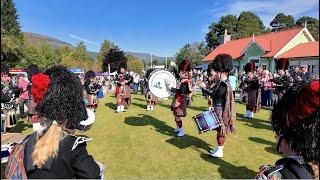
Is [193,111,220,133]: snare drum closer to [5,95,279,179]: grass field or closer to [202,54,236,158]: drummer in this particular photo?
[202,54,236,158]: drummer

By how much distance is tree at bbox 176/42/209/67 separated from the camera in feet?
165

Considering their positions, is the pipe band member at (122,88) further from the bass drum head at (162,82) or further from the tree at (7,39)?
the bass drum head at (162,82)

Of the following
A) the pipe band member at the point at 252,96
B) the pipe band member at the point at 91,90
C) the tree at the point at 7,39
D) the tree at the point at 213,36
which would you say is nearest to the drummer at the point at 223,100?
the tree at the point at 7,39

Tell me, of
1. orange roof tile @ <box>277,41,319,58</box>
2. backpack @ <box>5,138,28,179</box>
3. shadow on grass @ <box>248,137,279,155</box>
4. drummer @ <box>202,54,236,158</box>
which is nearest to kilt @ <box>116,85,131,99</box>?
shadow on grass @ <box>248,137,279,155</box>

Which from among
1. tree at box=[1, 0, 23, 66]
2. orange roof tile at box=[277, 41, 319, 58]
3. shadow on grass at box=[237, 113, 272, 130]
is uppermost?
orange roof tile at box=[277, 41, 319, 58]

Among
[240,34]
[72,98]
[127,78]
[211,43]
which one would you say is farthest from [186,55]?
[72,98]

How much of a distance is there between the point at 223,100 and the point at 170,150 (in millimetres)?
1606

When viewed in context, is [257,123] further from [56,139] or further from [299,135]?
[56,139]

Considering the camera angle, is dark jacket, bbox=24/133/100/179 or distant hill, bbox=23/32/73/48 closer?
dark jacket, bbox=24/133/100/179

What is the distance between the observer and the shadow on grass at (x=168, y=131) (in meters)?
7.45

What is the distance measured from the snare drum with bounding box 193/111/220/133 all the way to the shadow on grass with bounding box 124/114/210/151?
1229mm

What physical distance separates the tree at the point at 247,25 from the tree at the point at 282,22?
274 inches

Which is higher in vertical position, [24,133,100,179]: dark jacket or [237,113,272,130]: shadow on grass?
[24,133,100,179]: dark jacket

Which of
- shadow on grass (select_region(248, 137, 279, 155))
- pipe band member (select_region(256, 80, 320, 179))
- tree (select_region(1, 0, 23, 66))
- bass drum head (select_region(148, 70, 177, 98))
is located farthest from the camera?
bass drum head (select_region(148, 70, 177, 98))
